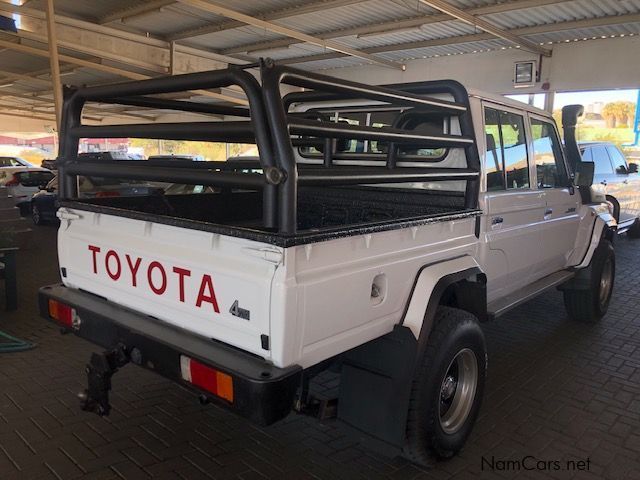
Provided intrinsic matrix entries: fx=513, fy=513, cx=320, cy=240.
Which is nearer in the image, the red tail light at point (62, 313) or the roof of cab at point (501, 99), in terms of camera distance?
the red tail light at point (62, 313)

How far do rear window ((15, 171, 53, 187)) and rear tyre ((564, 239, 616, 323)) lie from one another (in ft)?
44.6

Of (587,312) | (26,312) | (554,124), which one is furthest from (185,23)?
(587,312)

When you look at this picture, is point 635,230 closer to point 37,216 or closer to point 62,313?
point 62,313

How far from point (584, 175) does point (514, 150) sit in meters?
1.33

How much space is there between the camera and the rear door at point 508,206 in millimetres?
3449

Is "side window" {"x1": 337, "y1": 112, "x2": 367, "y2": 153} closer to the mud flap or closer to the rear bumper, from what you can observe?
the mud flap

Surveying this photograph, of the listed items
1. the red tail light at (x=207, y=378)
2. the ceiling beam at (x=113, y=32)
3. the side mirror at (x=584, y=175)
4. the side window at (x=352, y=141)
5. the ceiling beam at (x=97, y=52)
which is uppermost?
the ceiling beam at (x=113, y=32)

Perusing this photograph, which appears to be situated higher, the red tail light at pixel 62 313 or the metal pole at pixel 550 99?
the metal pole at pixel 550 99

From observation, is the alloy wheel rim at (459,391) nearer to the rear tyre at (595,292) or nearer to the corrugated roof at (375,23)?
the rear tyre at (595,292)

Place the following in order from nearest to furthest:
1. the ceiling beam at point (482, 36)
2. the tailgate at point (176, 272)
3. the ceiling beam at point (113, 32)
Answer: the tailgate at point (176, 272), the ceiling beam at point (482, 36), the ceiling beam at point (113, 32)

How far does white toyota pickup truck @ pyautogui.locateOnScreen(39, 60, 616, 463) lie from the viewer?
78.6 inches

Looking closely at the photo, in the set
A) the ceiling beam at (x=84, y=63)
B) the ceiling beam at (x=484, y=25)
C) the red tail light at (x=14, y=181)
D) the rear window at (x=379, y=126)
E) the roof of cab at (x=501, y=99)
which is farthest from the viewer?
the red tail light at (x=14, y=181)

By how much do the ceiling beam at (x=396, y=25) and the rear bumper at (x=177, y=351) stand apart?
29.4ft

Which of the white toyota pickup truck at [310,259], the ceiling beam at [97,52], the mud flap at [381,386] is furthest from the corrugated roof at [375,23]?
the mud flap at [381,386]
